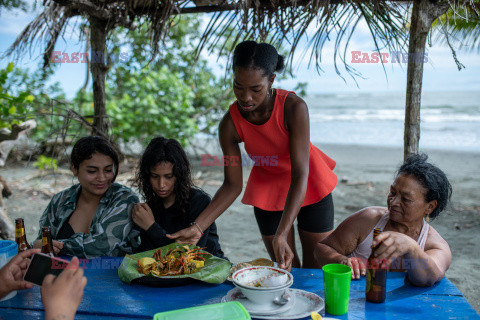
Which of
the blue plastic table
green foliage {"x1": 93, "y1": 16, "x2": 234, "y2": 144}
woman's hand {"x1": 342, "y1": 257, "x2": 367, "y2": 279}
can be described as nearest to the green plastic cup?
the blue plastic table

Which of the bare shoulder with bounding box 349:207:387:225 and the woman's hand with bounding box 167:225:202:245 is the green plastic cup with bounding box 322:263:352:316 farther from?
the woman's hand with bounding box 167:225:202:245

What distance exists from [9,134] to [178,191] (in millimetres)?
3062

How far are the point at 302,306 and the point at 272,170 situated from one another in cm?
111

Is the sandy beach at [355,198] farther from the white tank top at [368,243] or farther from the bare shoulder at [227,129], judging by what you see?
the white tank top at [368,243]

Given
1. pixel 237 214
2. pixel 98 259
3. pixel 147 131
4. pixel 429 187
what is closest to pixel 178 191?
pixel 98 259

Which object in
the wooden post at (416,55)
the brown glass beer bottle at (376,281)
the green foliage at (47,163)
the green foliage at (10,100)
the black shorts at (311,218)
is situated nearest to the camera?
Result: the brown glass beer bottle at (376,281)

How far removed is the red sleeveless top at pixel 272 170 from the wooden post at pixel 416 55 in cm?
74

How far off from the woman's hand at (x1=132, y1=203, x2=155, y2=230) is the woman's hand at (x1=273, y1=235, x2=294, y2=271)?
75cm

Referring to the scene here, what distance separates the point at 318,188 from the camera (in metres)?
2.61

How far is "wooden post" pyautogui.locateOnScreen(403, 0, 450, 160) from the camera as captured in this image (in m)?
2.83

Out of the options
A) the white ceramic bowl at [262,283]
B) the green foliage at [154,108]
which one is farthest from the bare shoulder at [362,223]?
the green foliage at [154,108]

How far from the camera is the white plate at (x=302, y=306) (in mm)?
1545

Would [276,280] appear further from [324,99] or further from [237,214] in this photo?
[324,99]

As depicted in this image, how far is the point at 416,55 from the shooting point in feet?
9.49
